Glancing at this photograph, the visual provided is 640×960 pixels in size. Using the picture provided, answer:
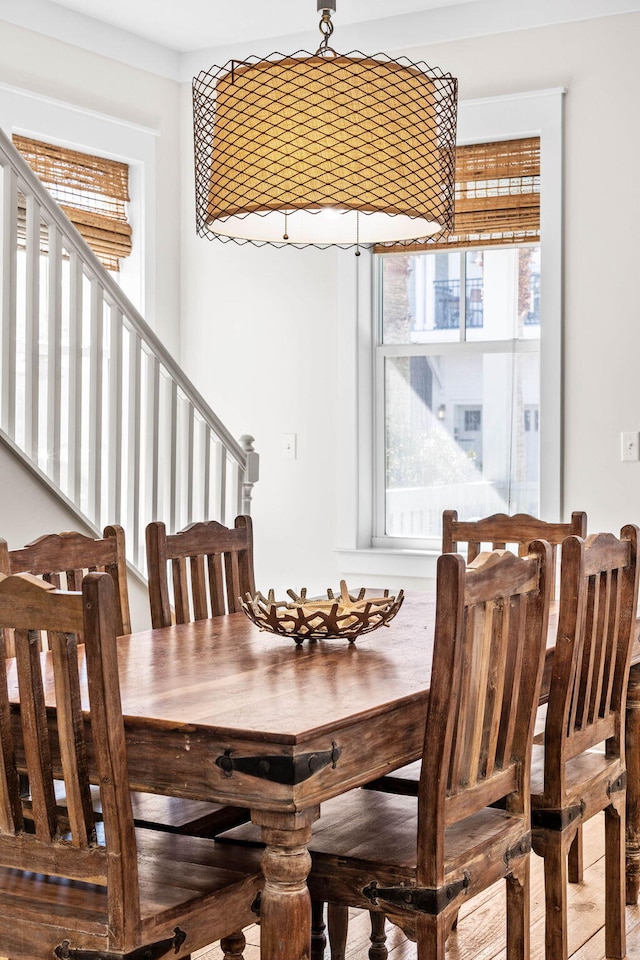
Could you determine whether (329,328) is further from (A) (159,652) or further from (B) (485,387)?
(A) (159,652)

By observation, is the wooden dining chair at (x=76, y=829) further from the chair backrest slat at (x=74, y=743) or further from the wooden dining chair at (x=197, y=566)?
the wooden dining chair at (x=197, y=566)

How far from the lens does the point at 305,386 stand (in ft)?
16.6

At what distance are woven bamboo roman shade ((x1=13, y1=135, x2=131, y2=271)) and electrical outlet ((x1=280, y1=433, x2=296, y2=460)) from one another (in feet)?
3.47

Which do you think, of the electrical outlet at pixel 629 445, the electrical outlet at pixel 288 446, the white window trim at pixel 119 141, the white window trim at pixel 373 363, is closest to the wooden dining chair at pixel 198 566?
the white window trim at pixel 373 363

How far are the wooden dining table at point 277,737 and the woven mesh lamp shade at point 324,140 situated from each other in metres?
1.01

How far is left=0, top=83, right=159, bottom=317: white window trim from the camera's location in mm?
4527

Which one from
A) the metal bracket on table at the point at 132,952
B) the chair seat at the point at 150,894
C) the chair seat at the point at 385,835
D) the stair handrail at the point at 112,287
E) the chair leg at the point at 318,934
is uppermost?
the stair handrail at the point at 112,287

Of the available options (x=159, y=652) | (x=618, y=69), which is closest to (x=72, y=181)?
(x=618, y=69)

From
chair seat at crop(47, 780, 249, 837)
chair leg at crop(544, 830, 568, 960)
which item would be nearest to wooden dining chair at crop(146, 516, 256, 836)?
chair seat at crop(47, 780, 249, 837)

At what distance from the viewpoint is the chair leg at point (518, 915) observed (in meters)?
2.22

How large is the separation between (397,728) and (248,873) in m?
0.34

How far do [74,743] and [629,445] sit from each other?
309cm

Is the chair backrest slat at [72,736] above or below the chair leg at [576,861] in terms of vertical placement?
above

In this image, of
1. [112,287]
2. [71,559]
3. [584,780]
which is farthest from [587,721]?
[112,287]
